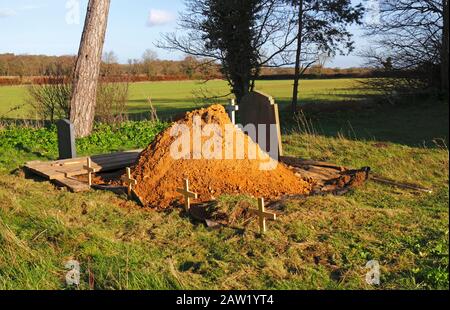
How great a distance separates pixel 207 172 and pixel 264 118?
2.41 metres

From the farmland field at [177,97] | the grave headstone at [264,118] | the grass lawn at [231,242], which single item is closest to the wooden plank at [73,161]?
the grass lawn at [231,242]

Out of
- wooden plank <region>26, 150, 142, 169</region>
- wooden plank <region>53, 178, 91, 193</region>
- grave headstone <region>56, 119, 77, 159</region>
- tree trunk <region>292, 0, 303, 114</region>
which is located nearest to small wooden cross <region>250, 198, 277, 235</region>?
wooden plank <region>53, 178, 91, 193</region>

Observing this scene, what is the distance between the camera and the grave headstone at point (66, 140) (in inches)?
394

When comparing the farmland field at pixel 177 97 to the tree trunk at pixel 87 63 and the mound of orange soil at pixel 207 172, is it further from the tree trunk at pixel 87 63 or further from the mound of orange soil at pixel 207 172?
the mound of orange soil at pixel 207 172

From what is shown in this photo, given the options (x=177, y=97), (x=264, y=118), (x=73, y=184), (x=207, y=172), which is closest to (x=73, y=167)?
(x=73, y=184)

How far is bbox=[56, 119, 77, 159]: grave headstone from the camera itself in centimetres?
1001

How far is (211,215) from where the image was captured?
600 cm

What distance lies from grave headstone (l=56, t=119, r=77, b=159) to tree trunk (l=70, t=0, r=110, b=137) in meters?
2.98

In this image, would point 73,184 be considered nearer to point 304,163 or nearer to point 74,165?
point 74,165

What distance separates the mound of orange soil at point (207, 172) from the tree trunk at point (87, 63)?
592 centimetres

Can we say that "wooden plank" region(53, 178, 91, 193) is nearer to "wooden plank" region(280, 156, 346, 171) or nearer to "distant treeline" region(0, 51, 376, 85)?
"wooden plank" region(280, 156, 346, 171)
